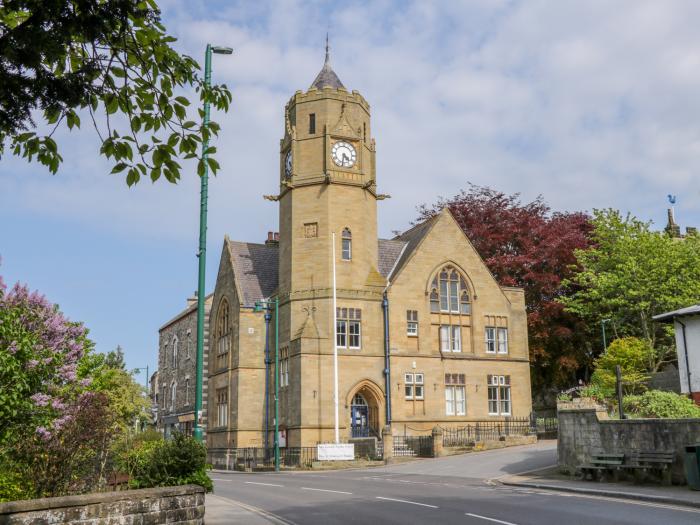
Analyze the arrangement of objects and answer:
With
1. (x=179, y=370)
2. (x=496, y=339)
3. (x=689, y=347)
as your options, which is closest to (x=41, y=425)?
(x=689, y=347)

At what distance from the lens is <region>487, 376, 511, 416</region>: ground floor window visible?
4172 centimetres

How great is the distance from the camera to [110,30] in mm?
6910

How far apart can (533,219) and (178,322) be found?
2879 cm

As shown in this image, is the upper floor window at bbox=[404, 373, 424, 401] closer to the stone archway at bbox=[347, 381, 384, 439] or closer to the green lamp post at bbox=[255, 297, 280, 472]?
the stone archway at bbox=[347, 381, 384, 439]

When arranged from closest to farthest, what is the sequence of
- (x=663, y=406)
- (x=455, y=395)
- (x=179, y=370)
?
(x=663, y=406) < (x=455, y=395) < (x=179, y=370)

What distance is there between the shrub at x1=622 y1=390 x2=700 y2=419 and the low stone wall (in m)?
15.2

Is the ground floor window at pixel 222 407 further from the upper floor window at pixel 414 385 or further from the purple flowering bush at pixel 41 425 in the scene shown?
the purple flowering bush at pixel 41 425

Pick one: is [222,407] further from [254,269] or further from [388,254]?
[388,254]

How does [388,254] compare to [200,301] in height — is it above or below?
above

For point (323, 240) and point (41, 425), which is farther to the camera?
point (323, 240)

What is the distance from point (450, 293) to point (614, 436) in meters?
21.8

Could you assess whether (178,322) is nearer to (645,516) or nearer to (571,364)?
(571,364)

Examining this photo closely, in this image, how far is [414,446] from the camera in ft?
122

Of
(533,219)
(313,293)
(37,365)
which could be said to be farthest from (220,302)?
(37,365)
